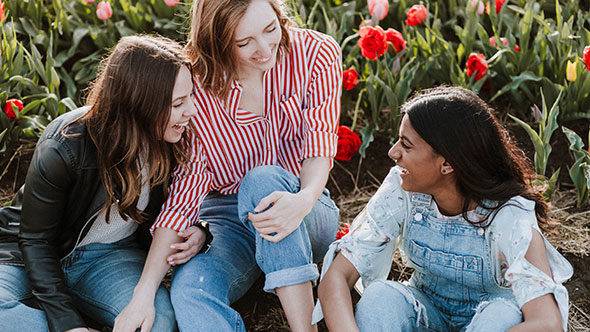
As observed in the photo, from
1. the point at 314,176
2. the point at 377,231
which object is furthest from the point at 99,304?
the point at 377,231

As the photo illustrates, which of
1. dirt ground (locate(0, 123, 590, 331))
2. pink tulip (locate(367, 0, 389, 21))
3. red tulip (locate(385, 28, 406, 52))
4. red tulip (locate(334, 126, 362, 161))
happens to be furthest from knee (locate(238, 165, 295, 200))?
pink tulip (locate(367, 0, 389, 21))

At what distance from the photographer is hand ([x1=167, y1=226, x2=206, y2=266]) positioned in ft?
9.76

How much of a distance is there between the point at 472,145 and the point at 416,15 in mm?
1400

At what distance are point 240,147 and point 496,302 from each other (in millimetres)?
971

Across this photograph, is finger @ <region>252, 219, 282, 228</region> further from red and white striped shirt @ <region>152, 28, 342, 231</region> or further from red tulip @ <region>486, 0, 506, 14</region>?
red tulip @ <region>486, 0, 506, 14</region>

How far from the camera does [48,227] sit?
115 inches

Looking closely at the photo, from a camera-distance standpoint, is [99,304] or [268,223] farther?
[99,304]

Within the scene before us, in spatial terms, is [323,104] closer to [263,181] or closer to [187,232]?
[263,181]

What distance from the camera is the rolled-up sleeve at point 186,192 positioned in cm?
300

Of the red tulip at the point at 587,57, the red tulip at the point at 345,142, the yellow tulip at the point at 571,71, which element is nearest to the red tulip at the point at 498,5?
the yellow tulip at the point at 571,71

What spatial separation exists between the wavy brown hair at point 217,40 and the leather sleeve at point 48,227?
0.50 meters

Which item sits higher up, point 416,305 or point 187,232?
point 187,232

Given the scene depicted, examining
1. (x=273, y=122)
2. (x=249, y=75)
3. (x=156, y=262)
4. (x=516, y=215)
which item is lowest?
(x=156, y=262)

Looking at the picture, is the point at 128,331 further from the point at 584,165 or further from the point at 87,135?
the point at 584,165
